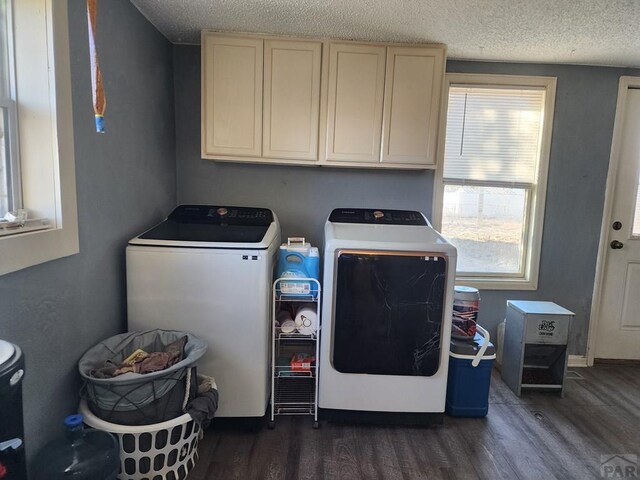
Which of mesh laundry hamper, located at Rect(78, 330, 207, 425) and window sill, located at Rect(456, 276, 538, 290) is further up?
window sill, located at Rect(456, 276, 538, 290)

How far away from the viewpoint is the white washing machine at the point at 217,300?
74.1 inches

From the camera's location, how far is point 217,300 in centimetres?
190

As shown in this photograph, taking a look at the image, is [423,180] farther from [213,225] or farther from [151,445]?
[151,445]

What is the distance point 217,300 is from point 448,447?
1.41 meters

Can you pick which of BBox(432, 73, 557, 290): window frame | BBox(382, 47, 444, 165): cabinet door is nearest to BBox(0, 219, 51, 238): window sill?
BBox(382, 47, 444, 165): cabinet door

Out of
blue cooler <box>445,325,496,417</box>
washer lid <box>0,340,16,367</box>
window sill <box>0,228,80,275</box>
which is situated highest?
window sill <box>0,228,80,275</box>

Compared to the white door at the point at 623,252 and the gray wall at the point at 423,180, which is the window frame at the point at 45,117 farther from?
the white door at the point at 623,252

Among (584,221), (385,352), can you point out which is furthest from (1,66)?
(584,221)

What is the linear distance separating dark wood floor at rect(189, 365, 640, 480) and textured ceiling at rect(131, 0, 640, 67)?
223 cm

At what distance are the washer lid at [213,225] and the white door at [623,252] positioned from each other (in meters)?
2.58

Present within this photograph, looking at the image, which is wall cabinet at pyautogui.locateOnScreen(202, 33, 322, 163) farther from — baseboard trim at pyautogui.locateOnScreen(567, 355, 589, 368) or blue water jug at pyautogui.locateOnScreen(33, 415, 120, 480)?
baseboard trim at pyautogui.locateOnScreen(567, 355, 589, 368)

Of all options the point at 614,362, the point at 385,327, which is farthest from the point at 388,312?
the point at 614,362

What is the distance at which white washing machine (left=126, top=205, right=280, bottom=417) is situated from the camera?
188 centimetres

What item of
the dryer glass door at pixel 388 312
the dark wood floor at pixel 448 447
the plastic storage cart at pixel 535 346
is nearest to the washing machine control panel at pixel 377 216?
the dryer glass door at pixel 388 312
